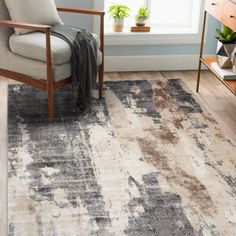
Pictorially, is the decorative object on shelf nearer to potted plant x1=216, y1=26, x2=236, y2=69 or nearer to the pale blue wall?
the pale blue wall

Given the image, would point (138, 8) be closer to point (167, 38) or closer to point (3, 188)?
point (167, 38)

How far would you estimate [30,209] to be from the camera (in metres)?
2.41

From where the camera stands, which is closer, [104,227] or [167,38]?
[104,227]

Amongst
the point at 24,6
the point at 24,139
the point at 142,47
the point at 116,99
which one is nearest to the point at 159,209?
the point at 24,139

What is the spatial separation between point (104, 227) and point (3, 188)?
0.62 meters

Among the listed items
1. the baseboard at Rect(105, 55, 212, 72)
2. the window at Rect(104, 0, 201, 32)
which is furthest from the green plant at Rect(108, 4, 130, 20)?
the baseboard at Rect(105, 55, 212, 72)

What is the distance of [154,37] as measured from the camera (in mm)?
4277

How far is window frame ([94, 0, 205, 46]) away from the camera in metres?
4.21

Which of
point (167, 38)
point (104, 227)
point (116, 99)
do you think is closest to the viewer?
point (104, 227)

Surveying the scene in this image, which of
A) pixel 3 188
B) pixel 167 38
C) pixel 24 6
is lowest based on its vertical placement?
pixel 3 188

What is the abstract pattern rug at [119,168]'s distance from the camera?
235cm

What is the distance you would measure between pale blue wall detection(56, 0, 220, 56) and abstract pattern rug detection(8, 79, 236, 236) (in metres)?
0.59

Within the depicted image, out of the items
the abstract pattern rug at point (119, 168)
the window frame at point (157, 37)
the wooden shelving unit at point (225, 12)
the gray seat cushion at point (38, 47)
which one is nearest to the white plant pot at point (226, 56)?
the wooden shelving unit at point (225, 12)

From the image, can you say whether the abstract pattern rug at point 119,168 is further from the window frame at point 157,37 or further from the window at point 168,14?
the window at point 168,14
